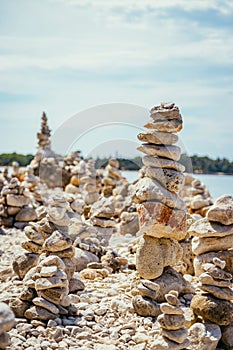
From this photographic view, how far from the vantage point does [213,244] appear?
7.38 metres

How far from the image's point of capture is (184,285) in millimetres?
6848

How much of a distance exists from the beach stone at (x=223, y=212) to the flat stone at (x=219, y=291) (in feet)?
5.50

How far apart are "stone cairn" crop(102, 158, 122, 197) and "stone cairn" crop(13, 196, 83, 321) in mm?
10058

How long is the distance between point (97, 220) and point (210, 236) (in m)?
3.56

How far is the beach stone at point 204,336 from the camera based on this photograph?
5.35 metres

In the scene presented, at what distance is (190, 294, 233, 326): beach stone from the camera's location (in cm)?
559

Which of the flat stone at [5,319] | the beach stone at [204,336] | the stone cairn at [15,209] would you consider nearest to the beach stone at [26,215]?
the stone cairn at [15,209]

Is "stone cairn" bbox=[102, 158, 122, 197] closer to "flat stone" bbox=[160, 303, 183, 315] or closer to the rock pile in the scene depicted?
the rock pile

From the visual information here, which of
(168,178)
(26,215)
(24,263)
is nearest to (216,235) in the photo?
(168,178)

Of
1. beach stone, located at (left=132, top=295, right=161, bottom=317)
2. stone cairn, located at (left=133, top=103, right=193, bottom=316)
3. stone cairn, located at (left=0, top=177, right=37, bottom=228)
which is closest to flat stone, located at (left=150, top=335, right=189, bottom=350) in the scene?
beach stone, located at (left=132, top=295, right=161, bottom=317)

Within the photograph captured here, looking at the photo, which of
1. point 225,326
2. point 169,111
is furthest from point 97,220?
point 225,326

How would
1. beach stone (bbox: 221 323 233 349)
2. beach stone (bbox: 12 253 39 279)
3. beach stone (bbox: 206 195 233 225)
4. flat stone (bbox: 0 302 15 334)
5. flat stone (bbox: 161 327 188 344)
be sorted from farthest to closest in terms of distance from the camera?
beach stone (bbox: 12 253 39 279) < beach stone (bbox: 206 195 233 225) < beach stone (bbox: 221 323 233 349) < flat stone (bbox: 161 327 188 344) < flat stone (bbox: 0 302 15 334)

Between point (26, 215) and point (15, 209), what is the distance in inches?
14.8

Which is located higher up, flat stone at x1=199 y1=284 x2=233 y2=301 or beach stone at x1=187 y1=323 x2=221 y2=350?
A: flat stone at x1=199 y1=284 x2=233 y2=301
